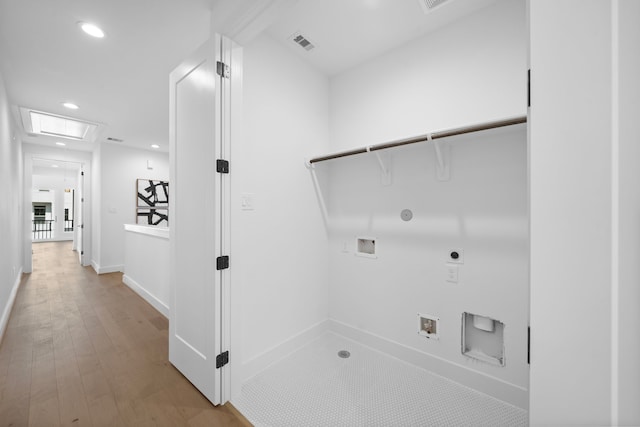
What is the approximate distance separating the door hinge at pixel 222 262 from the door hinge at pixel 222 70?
1.08 meters

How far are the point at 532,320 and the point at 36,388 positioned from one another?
2.71 metres

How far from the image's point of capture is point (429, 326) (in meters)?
1.88

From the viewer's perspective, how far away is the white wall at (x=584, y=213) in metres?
0.44

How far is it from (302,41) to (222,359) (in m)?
2.31

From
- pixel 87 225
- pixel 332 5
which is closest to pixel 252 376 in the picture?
pixel 332 5

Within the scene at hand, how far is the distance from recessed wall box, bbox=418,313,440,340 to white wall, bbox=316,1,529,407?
0.12ft

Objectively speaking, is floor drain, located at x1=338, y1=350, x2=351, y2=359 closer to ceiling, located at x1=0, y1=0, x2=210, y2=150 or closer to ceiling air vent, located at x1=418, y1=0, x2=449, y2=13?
ceiling air vent, located at x1=418, y1=0, x2=449, y2=13

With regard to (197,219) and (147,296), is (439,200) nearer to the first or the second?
(197,219)

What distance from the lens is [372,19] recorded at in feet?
5.82

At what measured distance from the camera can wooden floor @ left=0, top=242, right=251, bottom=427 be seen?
1469 millimetres

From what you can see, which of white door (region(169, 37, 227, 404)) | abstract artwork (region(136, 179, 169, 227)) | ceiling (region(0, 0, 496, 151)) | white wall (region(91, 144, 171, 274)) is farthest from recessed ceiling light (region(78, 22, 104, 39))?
abstract artwork (region(136, 179, 169, 227))

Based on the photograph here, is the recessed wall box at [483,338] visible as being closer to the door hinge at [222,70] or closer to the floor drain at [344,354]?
the floor drain at [344,354]

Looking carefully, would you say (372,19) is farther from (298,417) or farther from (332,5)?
(298,417)

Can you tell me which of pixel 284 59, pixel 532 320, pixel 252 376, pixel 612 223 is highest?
pixel 284 59
